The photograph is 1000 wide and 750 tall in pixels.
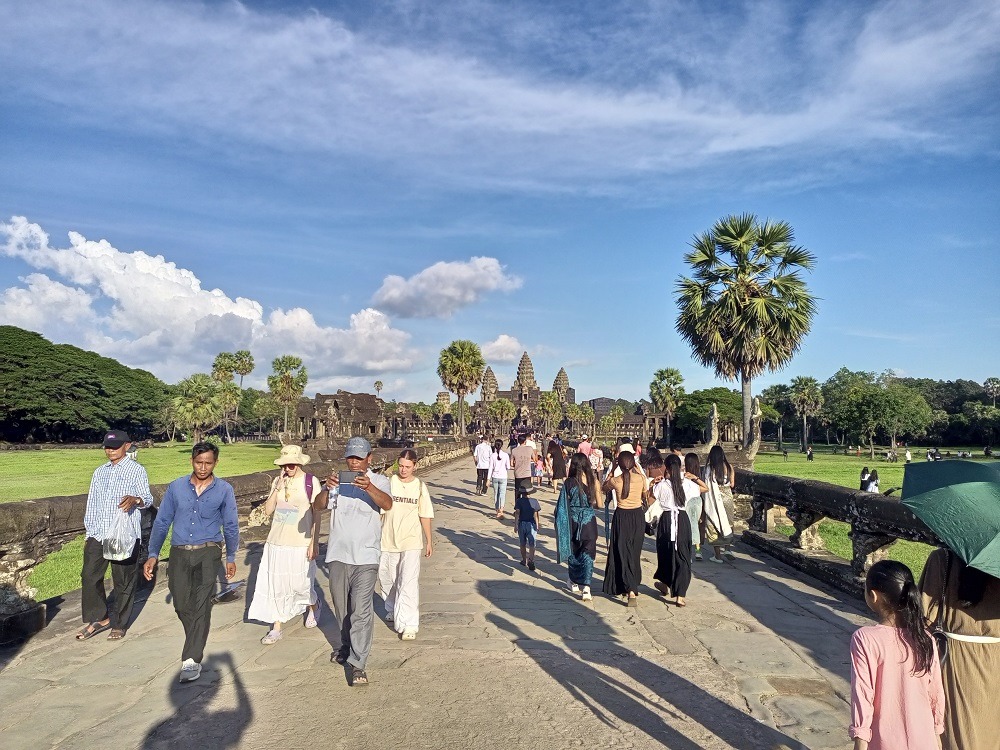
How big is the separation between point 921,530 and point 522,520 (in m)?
4.55

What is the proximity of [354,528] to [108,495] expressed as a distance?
2.30 m

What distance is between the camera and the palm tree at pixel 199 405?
6156 cm

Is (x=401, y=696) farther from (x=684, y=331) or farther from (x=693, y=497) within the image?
(x=684, y=331)

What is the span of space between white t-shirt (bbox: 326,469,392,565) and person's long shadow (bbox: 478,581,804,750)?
5.23 ft

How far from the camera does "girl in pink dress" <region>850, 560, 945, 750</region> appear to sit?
2707 millimetres

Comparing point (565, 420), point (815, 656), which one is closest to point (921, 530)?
point (815, 656)

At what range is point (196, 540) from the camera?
507 centimetres

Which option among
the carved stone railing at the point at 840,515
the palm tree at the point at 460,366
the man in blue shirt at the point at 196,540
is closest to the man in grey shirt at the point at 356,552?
the man in blue shirt at the point at 196,540

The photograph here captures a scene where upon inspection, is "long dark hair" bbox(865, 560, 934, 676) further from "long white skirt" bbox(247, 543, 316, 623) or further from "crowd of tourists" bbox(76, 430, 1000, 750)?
"long white skirt" bbox(247, 543, 316, 623)

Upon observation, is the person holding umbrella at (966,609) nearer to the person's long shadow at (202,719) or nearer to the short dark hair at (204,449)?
the person's long shadow at (202,719)

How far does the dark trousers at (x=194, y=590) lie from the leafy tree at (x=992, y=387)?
10762 cm

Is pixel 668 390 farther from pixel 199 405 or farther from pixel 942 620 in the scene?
pixel 942 620

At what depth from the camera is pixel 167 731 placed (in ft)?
13.1

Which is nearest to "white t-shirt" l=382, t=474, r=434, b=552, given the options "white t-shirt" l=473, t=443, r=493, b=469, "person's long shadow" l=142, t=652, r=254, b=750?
"person's long shadow" l=142, t=652, r=254, b=750
